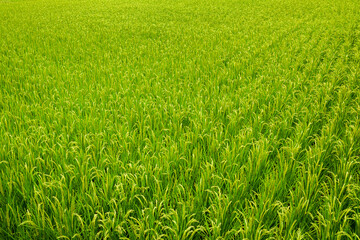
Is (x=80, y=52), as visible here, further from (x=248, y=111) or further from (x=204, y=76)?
(x=248, y=111)

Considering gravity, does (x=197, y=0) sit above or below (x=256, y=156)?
above

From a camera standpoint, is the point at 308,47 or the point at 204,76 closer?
the point at 204,76

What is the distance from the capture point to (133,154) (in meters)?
2.46

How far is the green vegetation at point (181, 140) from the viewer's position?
1.70m

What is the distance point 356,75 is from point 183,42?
491 centimetres

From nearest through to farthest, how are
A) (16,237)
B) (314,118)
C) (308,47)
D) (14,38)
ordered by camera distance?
(16,237)
(314,118)
(308,47)
(14,38)

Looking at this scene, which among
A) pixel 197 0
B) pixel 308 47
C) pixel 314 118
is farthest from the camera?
pixel 197 0

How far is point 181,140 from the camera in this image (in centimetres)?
251

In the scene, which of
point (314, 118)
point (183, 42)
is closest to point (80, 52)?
point (183, 42)

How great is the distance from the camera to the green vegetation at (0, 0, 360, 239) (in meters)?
1.70

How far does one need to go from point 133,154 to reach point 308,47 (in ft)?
19.5

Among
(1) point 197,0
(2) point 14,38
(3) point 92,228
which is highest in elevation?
(1) point 197,0

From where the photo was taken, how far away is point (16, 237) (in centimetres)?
168

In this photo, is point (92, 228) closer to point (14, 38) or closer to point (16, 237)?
point (16, 237)
